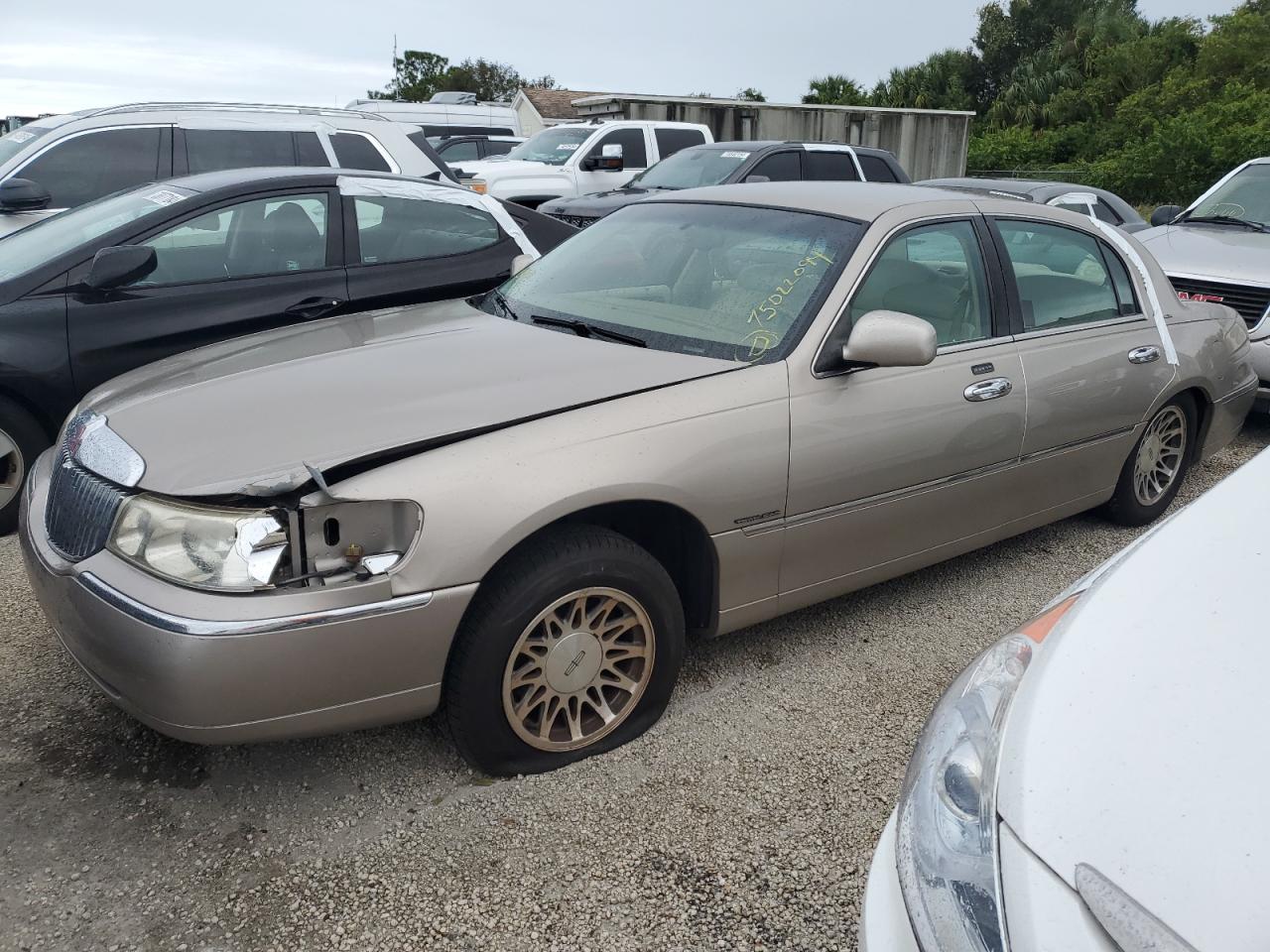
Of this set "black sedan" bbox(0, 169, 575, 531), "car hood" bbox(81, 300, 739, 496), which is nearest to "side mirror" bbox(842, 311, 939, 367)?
"car hood" bbox(81, 300, 739, 496)

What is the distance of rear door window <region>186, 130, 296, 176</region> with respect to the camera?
24.3ft

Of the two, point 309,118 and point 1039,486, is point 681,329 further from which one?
point 309,118

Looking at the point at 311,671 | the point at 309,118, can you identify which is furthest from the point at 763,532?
the point at 309,118

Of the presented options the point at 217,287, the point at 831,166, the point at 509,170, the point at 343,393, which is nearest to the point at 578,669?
the point at 343,393

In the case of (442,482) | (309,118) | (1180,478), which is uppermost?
(309,118)

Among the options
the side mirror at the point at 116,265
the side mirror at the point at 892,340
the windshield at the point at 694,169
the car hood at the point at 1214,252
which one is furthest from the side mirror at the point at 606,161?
the side mirror at the point at 892,340

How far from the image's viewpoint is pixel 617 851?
2.51 meters

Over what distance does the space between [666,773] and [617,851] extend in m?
0.35

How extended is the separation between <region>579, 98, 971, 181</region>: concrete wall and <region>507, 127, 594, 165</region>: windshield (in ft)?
17.4

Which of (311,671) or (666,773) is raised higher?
(311,671)

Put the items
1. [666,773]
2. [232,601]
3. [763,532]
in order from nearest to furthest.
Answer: [232,601] < [666,773] < [763,532]

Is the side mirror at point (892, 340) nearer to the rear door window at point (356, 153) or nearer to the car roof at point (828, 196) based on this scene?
the car roof at point (828, 196)

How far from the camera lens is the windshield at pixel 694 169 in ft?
33.6

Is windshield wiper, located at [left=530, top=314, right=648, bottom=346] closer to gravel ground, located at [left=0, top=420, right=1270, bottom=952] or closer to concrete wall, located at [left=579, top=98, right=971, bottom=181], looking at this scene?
gravel ground, located at [left=0, top=420, right=1270, bottom=952]
